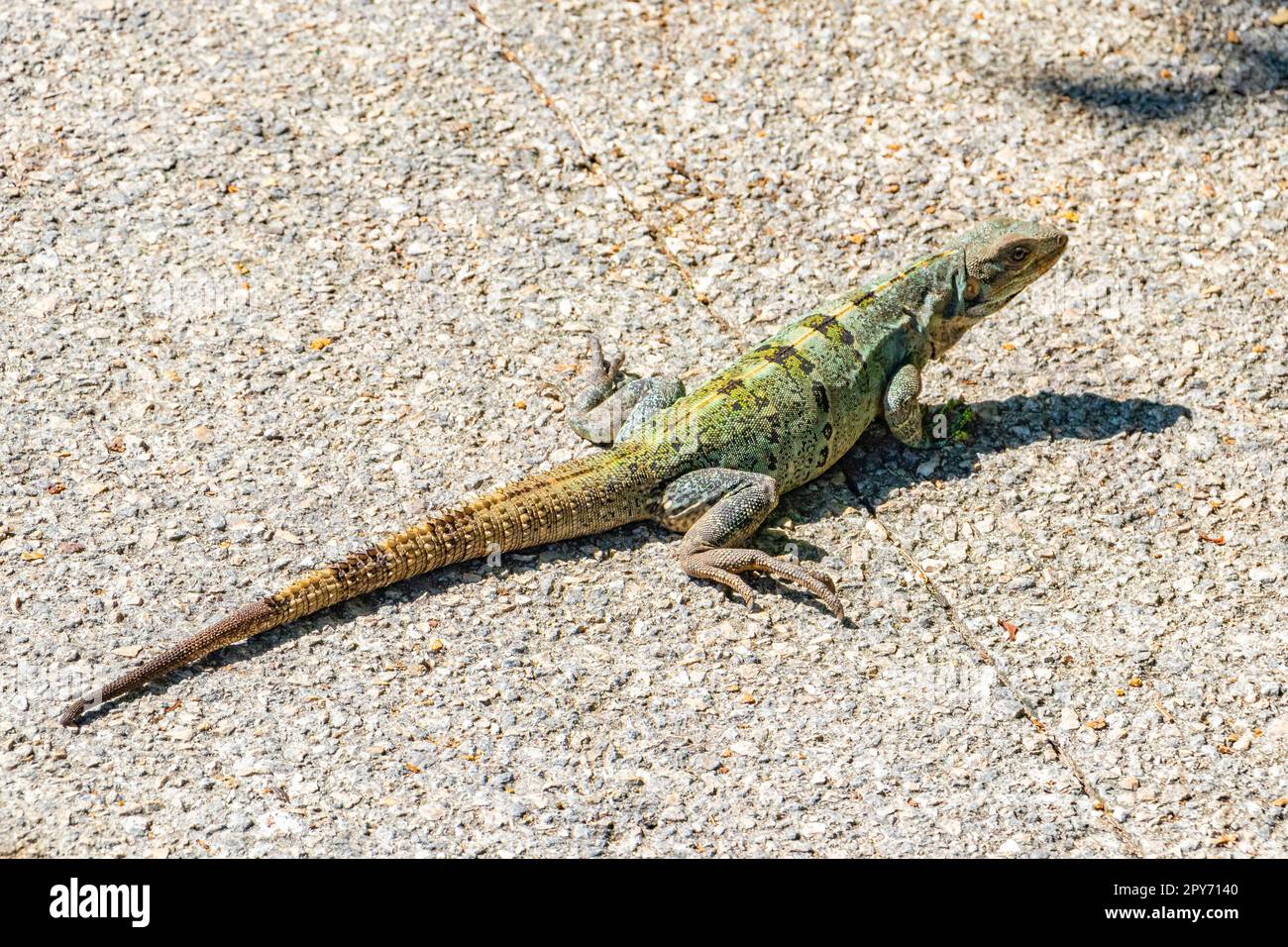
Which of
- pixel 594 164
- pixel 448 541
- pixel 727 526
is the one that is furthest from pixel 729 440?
pixel 594 164

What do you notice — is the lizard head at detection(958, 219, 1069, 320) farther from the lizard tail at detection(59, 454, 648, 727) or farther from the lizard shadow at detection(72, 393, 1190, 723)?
the lizard tail at detection(59, 454, 648, 727)

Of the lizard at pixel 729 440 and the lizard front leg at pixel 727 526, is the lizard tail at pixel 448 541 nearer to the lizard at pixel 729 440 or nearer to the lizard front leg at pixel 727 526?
the lizard at pixel 729 440

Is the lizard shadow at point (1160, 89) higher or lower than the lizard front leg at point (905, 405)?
higher

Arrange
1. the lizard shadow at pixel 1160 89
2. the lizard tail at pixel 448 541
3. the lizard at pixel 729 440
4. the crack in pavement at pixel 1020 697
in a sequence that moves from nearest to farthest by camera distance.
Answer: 1. the crack in pavement at pixel 1020 697
2. the lizard tail at pixel 448 541
3. the lizard at pixel 729 440
4. the lizard shadow at pixel 1160 89

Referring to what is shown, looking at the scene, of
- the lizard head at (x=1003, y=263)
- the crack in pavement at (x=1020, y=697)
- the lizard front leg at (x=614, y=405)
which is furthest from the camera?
the lizard head at (x=1003, y=263)

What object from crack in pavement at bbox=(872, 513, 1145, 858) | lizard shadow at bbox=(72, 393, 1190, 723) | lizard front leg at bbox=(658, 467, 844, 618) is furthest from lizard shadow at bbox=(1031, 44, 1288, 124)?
lizard front leg at bbox=(658, 467, 844, 618)

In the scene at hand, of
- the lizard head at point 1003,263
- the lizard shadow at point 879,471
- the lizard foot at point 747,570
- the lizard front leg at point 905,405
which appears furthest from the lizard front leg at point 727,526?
the lizard head at point 1003,263
